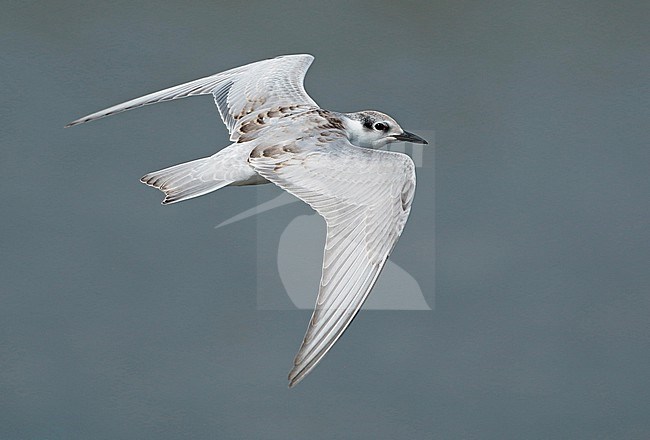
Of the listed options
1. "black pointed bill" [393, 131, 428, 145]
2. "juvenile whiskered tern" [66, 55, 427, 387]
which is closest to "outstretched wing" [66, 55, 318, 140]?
"juvenile whiskered tern" [66, 55, 427, 387]

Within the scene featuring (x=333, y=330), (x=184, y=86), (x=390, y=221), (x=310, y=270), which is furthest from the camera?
(x=310, y=270)

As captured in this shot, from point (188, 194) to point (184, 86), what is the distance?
26 centimetres

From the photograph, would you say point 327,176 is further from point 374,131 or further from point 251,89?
point 251,89

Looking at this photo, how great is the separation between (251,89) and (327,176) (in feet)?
0.93

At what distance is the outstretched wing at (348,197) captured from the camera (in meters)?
0.86

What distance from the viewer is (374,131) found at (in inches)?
43.5

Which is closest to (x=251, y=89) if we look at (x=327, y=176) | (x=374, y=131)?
(x=374, y=131)

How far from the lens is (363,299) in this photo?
83 cm

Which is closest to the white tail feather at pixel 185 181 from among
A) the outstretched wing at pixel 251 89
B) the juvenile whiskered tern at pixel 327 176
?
the juvenile whiskered tern at pixel 327 176

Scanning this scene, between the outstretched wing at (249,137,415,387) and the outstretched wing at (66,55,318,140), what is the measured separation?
16cm

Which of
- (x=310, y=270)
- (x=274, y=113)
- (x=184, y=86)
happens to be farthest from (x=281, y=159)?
(x=310, y=270)

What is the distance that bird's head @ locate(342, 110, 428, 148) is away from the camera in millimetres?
1097

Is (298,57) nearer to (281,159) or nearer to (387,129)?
(387,129)

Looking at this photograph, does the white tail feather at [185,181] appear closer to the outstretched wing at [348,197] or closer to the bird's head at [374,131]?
the outstretched wing at [348,197]
